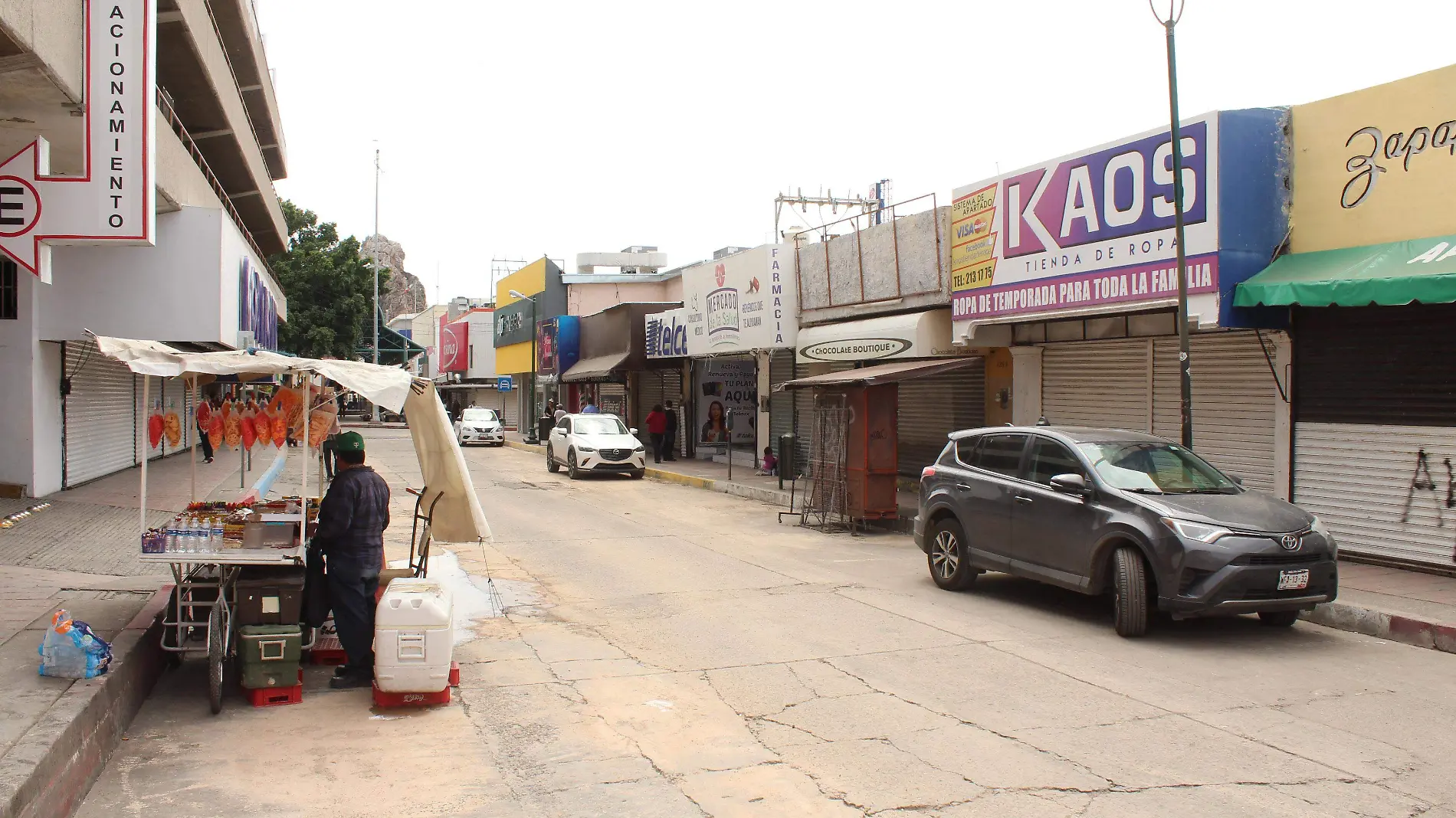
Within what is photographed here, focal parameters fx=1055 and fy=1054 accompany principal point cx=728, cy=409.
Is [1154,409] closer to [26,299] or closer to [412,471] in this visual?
[26,299]

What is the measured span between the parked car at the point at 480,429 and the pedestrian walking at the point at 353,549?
1360 inches

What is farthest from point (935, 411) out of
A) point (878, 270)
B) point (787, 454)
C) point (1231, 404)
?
point (1231, 404)

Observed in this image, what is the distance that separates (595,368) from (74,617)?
27882mm

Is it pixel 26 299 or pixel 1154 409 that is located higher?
pixel 26 299

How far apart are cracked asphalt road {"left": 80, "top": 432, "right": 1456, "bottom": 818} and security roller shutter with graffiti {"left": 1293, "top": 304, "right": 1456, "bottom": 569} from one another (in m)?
2.77

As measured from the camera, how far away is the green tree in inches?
2072

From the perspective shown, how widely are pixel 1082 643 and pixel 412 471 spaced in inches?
825

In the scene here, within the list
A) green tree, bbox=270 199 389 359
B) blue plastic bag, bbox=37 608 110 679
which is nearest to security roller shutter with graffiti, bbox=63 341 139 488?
blue plastic bag, bbox=37 608 110 679

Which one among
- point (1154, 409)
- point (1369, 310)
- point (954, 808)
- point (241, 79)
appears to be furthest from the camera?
point (241, 79)

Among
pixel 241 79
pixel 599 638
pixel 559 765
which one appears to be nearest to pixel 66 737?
pixel 559 765

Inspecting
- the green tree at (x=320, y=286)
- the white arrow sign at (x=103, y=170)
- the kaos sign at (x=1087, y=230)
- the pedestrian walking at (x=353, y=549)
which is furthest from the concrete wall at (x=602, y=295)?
the pedestrian walking at (x=353, y=549)

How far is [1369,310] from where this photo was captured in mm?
11695

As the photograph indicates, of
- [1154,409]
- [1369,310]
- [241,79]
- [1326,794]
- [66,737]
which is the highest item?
[241,79]

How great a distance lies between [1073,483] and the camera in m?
9.45
